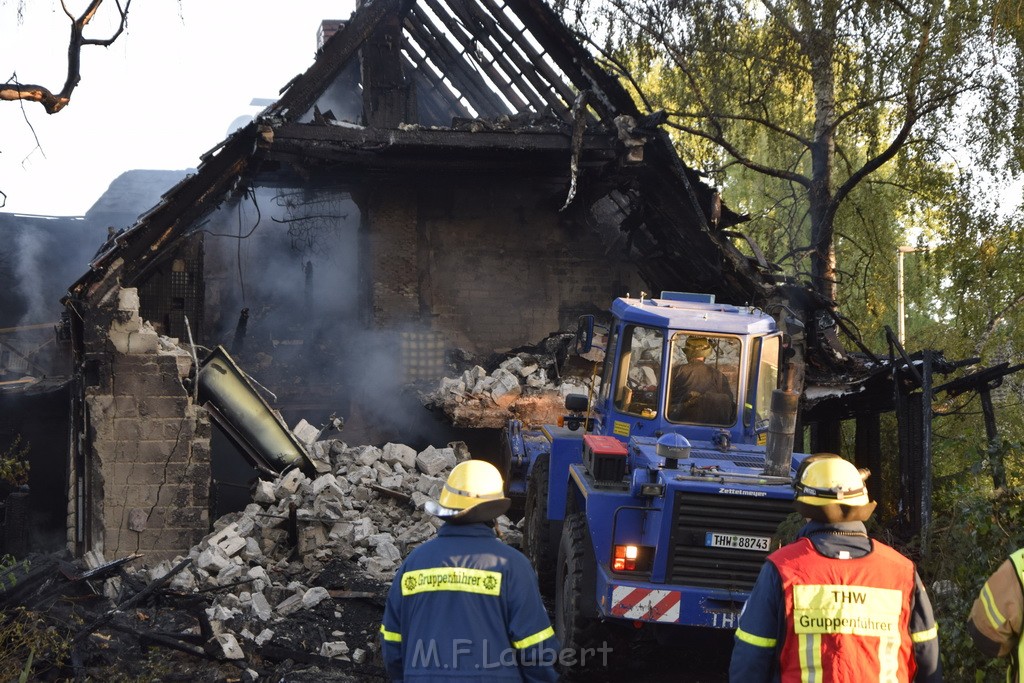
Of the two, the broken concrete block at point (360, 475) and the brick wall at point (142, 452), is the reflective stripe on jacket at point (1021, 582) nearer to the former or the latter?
the brick wall at point (142, 452)

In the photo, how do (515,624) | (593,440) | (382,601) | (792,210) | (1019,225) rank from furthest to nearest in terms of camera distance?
(792,210), (1019,225), (382,601), (593,440), (515,624)

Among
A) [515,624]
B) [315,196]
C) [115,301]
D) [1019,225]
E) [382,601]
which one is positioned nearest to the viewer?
[515,624]

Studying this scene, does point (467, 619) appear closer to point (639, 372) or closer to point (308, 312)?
point (639, 372)

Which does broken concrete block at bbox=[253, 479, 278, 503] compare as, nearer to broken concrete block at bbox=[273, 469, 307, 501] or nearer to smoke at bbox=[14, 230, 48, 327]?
broken concrete block at bbox=[273, 469, 307, 501]

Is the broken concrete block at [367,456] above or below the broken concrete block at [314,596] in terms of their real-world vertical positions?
above

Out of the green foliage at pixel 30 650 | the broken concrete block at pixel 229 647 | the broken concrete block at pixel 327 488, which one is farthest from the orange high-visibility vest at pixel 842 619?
the broken concrete block at pixel 327 488

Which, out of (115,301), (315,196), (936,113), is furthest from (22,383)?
(936,113)

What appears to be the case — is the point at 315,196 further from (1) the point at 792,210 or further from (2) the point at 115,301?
(1) the point at 792,210

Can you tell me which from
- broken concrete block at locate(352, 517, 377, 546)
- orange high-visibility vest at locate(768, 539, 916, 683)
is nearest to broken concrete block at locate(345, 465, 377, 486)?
broken concrete block at locate(352, 517, 377, 546)

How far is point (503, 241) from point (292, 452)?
19.2ft

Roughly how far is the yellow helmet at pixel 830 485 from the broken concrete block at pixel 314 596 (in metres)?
6.40

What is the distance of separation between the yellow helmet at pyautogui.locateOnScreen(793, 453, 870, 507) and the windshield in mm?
3729

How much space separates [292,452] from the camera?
12.4 m

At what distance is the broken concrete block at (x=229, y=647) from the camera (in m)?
8.16
